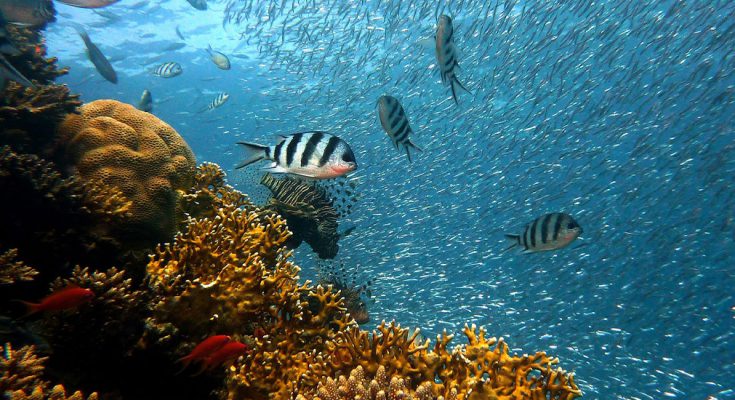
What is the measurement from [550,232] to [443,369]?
317 centimetres

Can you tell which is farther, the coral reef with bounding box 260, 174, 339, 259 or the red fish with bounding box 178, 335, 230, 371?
the coral reef with bounding box 260, 174, 339, 259

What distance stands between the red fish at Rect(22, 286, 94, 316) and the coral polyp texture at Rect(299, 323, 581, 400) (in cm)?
161

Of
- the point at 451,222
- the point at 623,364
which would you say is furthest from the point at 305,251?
the point at 623,364

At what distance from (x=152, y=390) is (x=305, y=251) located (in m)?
A: 12.0

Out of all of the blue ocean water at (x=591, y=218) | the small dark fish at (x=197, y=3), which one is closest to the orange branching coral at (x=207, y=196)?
the blue ocean water at (x=591, y=218)

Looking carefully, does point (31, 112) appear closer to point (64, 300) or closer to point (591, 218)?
point (64, 300)

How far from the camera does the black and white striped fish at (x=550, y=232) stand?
5.45 meters

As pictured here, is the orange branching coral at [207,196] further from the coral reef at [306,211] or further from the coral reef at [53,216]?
the coral reef at [306,211]

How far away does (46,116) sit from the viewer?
14.1 ft

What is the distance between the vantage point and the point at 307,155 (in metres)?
3.01

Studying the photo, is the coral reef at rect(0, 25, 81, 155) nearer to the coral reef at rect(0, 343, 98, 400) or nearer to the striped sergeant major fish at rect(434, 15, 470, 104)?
the coral reef at rect(0, 343, 98, 400)

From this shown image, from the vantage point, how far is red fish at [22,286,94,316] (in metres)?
2.40

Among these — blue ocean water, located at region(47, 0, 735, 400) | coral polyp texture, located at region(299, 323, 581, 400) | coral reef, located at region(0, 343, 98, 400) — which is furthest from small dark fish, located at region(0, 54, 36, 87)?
blue ocean water, located at region(47, 0, 735, 400)

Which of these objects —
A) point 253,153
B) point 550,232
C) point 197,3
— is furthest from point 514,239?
point 197,3
